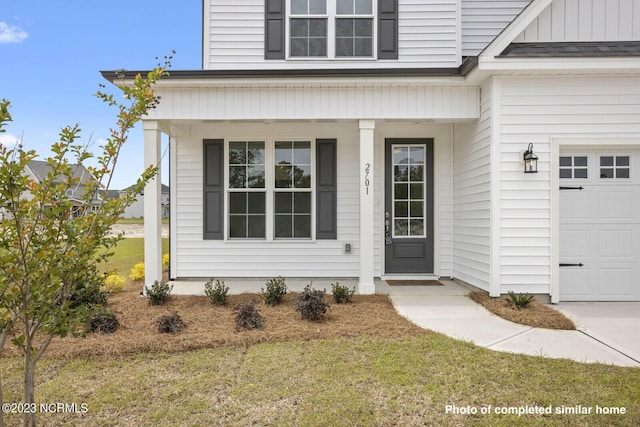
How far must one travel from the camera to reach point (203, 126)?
23.1ft

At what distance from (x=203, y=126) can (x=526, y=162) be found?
17.5 ft

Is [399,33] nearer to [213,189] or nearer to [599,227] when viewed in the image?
[213,189]

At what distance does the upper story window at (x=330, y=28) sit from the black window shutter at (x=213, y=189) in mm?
2293

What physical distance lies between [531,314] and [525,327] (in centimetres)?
36

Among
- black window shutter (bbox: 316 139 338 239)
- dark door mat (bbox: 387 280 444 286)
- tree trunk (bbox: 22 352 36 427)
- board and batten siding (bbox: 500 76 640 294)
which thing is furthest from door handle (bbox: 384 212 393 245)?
tree trunk (bbox: 22 352 36 427)

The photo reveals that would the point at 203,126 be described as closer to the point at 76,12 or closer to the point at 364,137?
the point at 364,137

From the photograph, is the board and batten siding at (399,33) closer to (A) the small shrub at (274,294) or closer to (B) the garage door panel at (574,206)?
(B) the garage door panel at (574,206)

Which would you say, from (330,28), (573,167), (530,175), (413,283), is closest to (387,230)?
(413,283)

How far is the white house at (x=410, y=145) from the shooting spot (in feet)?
17.7

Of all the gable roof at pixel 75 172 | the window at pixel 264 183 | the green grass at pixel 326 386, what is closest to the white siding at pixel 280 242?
the window at pixel 264 183

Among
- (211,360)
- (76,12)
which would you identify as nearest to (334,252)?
(211,360)

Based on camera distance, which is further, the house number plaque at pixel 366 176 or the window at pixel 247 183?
the window at pixel 247 183

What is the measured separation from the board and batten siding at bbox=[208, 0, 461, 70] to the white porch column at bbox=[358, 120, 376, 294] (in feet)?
7.19

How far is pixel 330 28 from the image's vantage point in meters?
7.16
